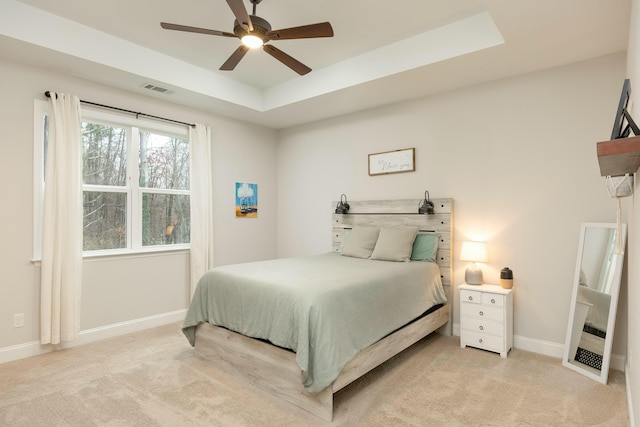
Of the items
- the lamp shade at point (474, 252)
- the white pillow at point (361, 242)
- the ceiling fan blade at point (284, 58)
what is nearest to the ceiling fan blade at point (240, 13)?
the ceiling fan blade at point (284, 58)

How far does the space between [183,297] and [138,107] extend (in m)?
2.24

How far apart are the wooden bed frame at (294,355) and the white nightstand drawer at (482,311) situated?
270 millimetres

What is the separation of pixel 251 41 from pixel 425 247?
257 cm

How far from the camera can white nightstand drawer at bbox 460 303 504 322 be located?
3.13m

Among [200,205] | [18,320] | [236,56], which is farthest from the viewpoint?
[200,205]

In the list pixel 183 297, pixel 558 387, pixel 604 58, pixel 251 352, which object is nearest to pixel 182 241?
pixel 183 297

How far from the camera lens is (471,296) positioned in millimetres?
3297

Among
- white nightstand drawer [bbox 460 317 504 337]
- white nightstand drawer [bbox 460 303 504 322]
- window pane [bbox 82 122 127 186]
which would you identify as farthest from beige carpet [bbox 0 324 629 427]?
window pane [bbox 82 122 127 186]

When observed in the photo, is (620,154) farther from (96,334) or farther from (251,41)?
(96,334)

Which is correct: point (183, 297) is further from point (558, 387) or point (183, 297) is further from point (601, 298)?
point (601, 298)

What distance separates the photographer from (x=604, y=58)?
9.76 feet

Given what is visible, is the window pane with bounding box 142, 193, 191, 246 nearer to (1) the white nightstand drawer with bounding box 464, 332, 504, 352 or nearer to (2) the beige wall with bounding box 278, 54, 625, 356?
(2) the beige wall with bounding box 278, 54, 625, 356

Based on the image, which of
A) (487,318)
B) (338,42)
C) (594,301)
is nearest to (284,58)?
(338,42)

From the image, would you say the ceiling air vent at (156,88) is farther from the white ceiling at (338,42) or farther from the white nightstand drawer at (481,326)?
the white nightstand drawer at (481,326)
